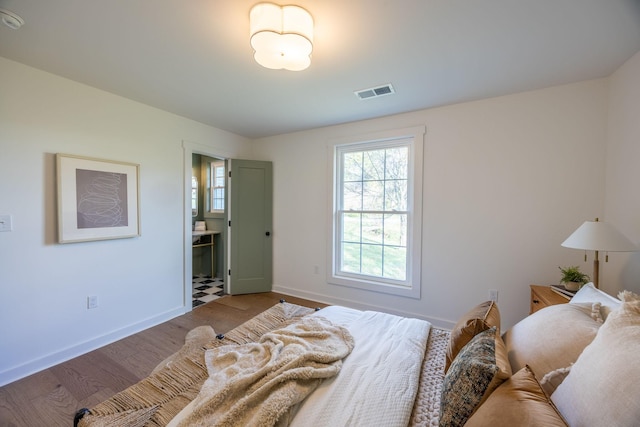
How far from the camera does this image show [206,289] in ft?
13.5

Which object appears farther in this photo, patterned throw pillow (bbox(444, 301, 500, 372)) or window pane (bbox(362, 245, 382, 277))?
window pane (bbox(362, 245, 382, 277))

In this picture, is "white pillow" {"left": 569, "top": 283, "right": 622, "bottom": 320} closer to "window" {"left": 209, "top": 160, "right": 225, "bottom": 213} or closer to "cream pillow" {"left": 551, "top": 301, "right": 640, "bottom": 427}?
"cream pillow" {"left": 551, "top": 301, "right": 640, "bottom": 427}

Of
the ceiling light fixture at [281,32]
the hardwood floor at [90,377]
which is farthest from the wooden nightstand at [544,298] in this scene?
the hardwood floor at [90,377]

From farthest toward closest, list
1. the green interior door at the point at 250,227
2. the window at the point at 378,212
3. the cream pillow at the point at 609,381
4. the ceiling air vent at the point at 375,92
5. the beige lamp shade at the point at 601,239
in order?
the green interior door at the point at 250,227, the window at the point at 378,212, the ceiling air vent at the point at 375,92, the beige lamp shade at the point at 601,239, the cream pillow at the point at 609,381

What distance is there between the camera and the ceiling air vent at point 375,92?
7.73 feet

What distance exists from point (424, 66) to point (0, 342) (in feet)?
12.9

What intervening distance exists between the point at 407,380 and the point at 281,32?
194 centimetres

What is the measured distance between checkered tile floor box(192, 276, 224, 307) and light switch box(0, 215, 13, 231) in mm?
2007

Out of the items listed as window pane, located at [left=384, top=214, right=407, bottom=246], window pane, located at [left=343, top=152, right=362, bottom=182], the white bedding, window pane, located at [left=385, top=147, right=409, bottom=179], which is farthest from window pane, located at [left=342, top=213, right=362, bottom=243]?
the white bedding

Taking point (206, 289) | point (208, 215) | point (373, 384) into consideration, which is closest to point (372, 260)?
point (373, 384)

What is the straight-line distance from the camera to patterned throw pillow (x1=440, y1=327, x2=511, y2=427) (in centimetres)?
82

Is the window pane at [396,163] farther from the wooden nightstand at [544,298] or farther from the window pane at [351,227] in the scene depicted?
the wooden nightstand at [544,298]

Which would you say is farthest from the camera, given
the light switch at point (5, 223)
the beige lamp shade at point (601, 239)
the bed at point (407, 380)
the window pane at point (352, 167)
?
the window pane at point (352, 167)

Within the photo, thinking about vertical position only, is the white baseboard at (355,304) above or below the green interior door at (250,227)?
below
